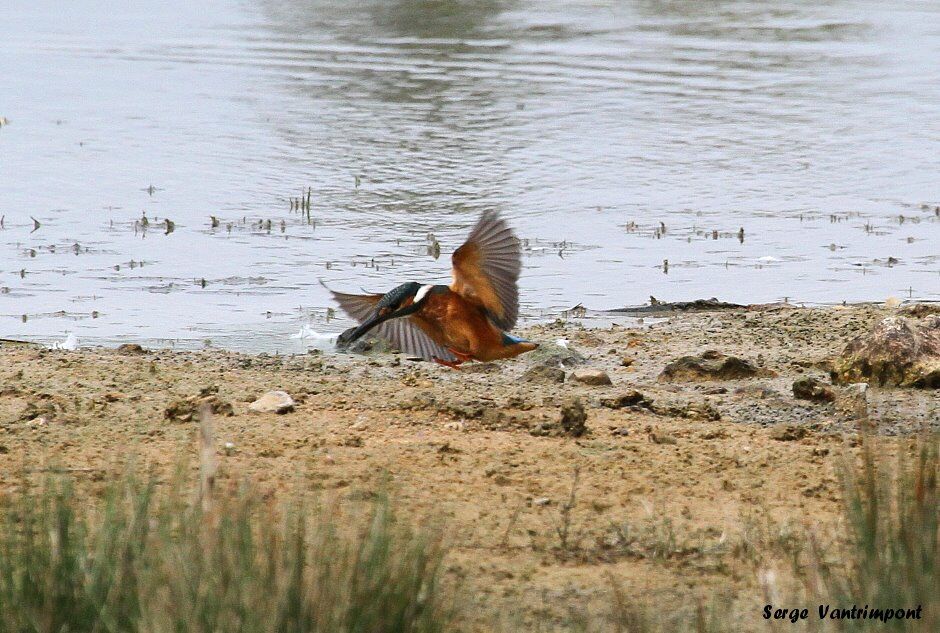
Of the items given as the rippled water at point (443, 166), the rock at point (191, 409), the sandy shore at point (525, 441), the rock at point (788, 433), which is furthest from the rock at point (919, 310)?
the rock at point (191, 409)

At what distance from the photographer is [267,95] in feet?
59.6

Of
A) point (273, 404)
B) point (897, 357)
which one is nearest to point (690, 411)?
point (897, 357)

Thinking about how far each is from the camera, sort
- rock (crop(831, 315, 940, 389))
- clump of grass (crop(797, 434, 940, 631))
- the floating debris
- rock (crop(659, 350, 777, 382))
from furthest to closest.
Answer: the floating debris < rock (crop(659, 350, 777, 382)) < rock (crop(831, 315, 940, 389)) < clump of grass (crop(797, 434, 940, 631))

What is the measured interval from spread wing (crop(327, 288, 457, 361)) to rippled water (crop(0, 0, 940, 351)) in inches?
101

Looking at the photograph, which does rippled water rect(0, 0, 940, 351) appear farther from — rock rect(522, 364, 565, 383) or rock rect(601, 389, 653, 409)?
rock rect(601, 389, 653, 409)

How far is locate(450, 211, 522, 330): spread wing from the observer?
5.79 m

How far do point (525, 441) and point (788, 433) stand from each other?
108 cm

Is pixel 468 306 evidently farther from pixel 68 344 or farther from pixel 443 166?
pixel 443 166

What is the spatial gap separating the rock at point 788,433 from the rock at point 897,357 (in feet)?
2.90

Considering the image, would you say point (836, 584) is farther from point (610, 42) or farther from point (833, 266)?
point (610, 42)

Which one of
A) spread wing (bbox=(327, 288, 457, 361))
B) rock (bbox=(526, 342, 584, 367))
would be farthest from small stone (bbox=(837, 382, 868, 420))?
spread wing (bbox=(327, 288, 457, 361))

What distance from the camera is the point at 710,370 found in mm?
7164

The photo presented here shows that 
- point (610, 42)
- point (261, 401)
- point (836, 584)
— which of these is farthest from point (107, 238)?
point (610, 42)

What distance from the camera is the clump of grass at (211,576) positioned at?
11.1 feet
